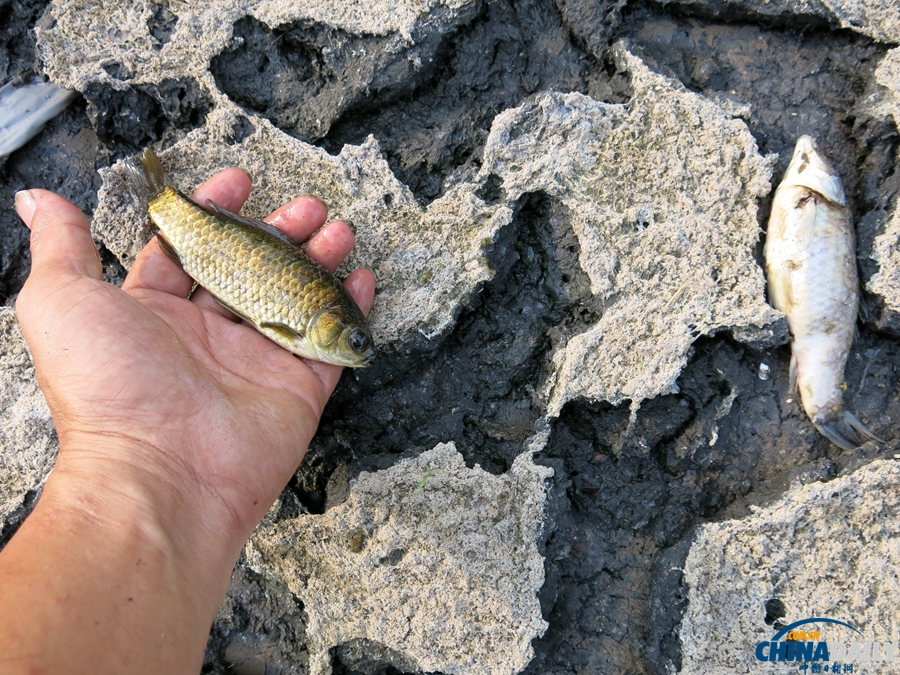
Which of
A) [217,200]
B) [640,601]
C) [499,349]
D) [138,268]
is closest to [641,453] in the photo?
[640,601]

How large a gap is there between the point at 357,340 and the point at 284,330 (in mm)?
368

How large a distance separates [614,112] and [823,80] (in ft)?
3.85

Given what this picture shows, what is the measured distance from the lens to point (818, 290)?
2572mm

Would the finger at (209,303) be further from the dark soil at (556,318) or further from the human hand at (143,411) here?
the dark soil at (556,318)

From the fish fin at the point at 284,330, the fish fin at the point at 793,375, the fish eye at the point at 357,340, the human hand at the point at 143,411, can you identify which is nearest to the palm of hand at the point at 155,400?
the human hand at the point at 143,411

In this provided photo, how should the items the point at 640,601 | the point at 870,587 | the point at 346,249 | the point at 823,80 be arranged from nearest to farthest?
the point at 870,587, the point at 640,601, the point at 346,249, the point at 823,80

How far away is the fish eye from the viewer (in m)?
2.46

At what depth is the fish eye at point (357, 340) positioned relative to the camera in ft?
8.07

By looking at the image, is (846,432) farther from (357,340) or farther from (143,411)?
(143,411)

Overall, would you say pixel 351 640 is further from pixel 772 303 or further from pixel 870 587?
pixel 772 303

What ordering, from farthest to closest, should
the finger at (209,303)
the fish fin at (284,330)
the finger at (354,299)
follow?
1. the finger at (209,303)
2. the finger at (354,299)
3. the fish fin at (284,330)

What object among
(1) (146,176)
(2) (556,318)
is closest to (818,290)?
(2) (556,318)

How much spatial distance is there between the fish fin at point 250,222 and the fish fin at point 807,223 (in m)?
2.38

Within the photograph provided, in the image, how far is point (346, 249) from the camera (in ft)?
8.91
